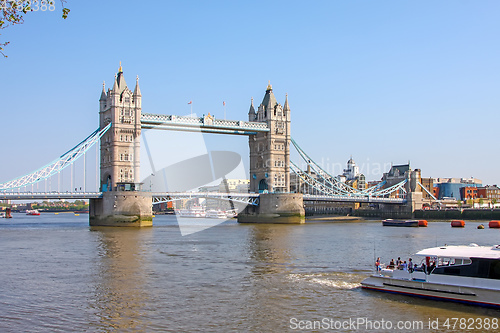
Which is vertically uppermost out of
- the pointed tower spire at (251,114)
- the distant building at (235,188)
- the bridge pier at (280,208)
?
the pointed tower spire at (251,114)

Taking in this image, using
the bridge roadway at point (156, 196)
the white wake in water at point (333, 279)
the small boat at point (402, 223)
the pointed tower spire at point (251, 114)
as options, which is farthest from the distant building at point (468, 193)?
the white wake in water at point (333, 279)

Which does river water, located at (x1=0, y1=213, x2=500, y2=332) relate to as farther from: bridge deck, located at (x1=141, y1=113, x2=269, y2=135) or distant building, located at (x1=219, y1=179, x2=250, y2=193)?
distant building, located at (x1=219, y1=179, x2=250, y2=193)

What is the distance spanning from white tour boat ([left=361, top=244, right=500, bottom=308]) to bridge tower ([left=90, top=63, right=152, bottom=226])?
5128cm

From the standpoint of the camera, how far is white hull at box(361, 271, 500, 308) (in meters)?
19.5

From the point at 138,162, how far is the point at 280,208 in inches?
870

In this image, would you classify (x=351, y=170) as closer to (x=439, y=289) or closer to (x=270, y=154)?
(x=270, y=154)

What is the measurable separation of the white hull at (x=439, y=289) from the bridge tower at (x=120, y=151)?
50.8 meters

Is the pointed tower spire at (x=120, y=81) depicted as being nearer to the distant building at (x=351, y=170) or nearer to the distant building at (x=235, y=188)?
the distant building at (x=235, y=188)

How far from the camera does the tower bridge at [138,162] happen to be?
2729 inches

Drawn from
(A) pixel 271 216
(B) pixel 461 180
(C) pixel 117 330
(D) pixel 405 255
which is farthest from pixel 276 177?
(B) pixel 461 180

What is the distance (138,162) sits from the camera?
7562 cm

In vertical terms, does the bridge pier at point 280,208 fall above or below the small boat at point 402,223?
above

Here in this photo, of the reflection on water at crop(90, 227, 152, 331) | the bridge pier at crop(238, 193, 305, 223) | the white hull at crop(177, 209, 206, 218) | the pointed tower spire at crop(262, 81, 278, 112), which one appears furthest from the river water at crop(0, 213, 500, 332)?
the white hull at crop(177, 209, 206, 218)

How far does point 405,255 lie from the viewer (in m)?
35.0
